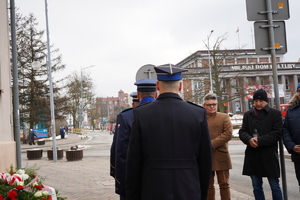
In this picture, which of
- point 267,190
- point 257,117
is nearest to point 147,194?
point 257,117

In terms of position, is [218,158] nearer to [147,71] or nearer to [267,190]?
[267,190]

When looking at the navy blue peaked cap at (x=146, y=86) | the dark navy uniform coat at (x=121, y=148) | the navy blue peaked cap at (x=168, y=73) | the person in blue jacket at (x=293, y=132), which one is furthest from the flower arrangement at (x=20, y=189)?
the person in blue jacket at (x=293, y=132)

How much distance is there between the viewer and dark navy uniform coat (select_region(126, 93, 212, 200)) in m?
3.01

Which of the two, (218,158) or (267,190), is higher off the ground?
(218,158)

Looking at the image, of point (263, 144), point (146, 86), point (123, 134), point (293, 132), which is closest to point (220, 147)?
point (263, 144)

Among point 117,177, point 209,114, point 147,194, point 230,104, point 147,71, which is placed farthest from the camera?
point 230,104

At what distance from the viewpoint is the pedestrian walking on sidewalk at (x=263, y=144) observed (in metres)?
5.45

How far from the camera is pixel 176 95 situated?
321cm

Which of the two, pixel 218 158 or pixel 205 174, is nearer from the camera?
pixel 205 174

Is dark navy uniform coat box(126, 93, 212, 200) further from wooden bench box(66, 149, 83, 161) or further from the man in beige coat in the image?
wooden bench box(66, 149, 83, 161)

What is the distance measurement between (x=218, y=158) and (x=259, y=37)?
6.67ft

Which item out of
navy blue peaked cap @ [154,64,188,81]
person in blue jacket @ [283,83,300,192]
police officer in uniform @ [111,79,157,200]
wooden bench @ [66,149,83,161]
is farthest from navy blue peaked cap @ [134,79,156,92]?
wooden bench @ [66,149,83,161]

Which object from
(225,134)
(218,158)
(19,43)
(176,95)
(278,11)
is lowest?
(218,158)

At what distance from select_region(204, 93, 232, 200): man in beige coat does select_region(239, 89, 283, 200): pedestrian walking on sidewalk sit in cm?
37
